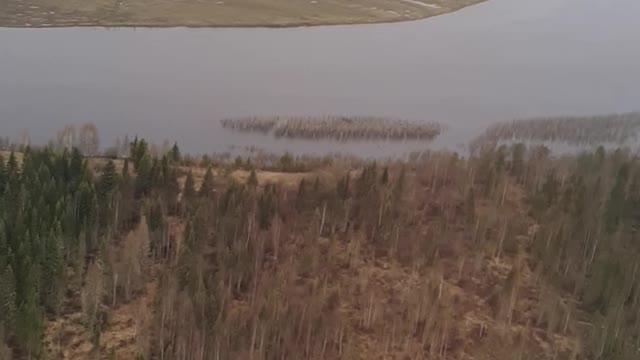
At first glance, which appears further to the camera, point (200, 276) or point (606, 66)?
point (606, 66)

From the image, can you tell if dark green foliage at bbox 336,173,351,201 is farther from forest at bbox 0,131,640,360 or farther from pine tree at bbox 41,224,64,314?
pine tree at bbox 41,224,64,314

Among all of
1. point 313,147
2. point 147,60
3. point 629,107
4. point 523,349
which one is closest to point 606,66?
point 629,107

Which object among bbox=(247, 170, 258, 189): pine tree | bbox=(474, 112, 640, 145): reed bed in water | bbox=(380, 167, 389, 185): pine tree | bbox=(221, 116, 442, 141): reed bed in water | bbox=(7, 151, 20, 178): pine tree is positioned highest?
bbox=(474, 112, 640, 145): reed bed in water

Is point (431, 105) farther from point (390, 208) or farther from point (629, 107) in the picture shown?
point (390, 208)

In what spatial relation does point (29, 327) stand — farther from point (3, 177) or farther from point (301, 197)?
point (301, 197)

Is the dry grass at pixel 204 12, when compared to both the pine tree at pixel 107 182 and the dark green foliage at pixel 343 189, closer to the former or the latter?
the pine tree at pixel 107 182

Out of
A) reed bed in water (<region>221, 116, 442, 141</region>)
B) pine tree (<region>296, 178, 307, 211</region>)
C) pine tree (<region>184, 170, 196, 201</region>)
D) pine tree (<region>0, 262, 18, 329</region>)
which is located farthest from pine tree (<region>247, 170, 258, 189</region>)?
reed bed in water (<region>221, 116, 442, 141</region>)
